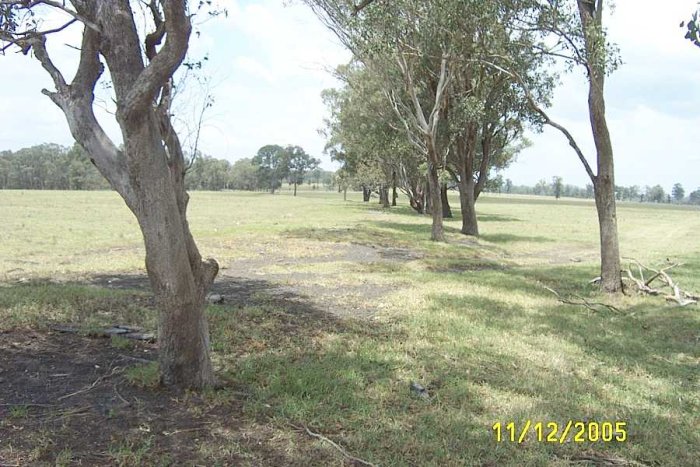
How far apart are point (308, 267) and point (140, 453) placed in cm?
980

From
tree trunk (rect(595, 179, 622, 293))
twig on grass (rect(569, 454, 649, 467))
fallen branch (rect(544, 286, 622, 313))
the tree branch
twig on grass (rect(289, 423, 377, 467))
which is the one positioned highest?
the tree branch

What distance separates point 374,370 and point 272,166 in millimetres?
137194

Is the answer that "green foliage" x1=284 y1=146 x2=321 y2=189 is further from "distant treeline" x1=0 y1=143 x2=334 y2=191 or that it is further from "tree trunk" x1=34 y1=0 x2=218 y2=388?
"tree trunk" x1=34 y1=0 x2=218 y2=388

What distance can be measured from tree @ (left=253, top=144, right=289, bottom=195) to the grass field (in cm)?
12378

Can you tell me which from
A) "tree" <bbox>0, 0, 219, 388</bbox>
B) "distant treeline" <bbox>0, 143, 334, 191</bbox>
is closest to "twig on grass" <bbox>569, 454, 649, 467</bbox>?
"tree" <bbox>0, 0, 219, 388</bbox>

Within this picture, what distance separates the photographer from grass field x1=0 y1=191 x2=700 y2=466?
3.97m

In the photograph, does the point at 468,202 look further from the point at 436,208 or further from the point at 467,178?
the point at 436,208

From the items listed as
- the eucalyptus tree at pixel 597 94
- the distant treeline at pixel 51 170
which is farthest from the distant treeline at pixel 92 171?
the eucalyptus tree at pixel 597 94

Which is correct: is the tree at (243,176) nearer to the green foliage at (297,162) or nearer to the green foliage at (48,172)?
the green foliage at (297,162)

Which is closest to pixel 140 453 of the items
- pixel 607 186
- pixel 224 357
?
pixel 224 357

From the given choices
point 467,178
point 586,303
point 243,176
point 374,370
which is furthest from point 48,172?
point 374,370

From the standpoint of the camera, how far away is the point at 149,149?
4.23 m

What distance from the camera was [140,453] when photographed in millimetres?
3623

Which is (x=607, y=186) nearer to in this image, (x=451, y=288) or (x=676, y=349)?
(x=451, y=288)
